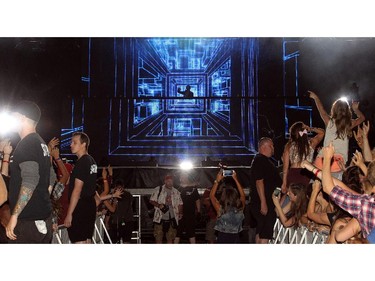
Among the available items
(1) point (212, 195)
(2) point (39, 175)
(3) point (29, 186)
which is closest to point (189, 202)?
(1) point (212, 195)

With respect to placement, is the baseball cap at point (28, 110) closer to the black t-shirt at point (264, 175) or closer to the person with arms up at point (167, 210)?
the black t-shirt at point (264, 175)

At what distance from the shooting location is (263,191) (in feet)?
18.6

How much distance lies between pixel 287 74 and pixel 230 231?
5.04 metres

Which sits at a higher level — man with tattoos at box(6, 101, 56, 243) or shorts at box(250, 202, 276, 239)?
man with tattoos at box(6, 101, 56, 243)

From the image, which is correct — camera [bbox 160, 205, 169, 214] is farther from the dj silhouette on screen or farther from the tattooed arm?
the tattooed arm

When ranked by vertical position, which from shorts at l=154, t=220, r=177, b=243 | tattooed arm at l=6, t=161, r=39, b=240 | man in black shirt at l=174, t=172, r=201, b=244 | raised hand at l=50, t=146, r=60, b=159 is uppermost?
raised hand at l=50, t=146, r=60, b=159

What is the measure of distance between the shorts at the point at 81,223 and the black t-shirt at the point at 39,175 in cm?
105

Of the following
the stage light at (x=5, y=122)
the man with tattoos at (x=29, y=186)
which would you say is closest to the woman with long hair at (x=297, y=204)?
the man with tattoos at (x=29, y=186)

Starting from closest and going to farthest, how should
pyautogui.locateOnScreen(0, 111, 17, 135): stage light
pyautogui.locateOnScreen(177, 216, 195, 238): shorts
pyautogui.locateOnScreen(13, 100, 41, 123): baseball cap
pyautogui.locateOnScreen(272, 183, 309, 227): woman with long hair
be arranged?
pyautogui.locateOnScreen(13, 100, 41, 123): baseball cap, pyautogui.locateOnScreen(272, 183, 309, 227): woman with long hair, pyautogui.locateOnScreen(177, 216, 195, 238): shorts, pyautogui.locateOnScreen(0, 111, 17, 135): stage light

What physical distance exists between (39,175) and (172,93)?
6.78m

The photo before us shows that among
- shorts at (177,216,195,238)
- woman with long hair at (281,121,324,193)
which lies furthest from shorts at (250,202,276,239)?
shorts at (177,216,195,238)

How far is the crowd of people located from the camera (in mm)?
3439

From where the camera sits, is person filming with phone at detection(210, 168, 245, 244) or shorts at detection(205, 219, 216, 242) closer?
person filming with phone at detection(210, 168, 245, 244)

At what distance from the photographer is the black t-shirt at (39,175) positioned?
3795mm
